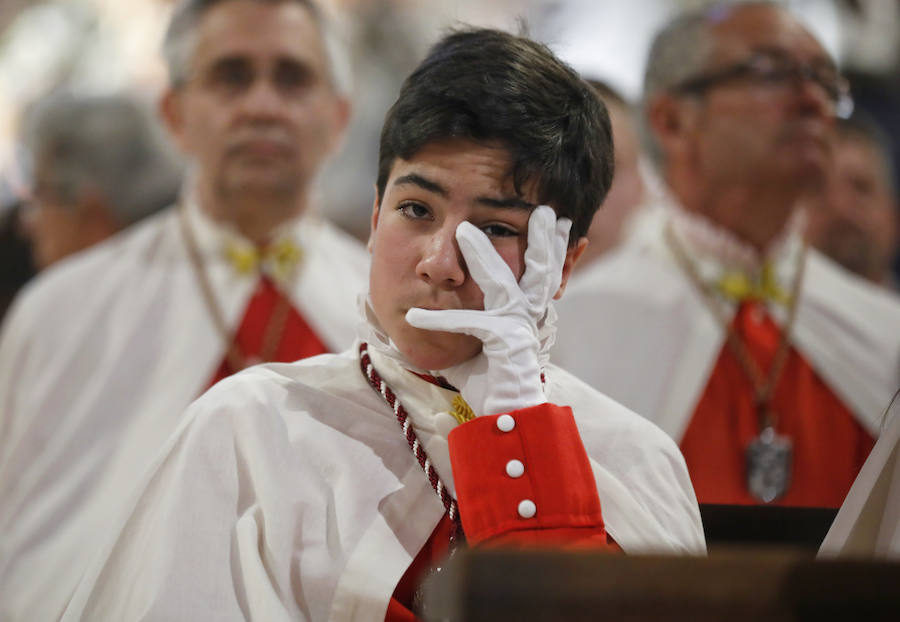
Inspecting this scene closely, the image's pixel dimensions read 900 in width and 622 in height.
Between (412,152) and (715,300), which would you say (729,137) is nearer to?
(715,300)

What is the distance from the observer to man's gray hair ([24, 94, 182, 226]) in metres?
4.62

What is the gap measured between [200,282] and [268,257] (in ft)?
0.65

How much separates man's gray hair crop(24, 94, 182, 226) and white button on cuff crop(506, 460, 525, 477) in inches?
126

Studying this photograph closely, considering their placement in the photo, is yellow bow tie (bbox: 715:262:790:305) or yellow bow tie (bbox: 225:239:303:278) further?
yellow bow tie (bbox: 225:239:303:278)

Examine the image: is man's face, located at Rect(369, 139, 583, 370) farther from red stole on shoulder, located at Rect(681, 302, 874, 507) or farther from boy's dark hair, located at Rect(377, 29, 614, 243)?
red stole on shoulder, located at Rect(681, 302, 874, 507)

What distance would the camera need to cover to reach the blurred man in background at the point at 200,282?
9.93 feet

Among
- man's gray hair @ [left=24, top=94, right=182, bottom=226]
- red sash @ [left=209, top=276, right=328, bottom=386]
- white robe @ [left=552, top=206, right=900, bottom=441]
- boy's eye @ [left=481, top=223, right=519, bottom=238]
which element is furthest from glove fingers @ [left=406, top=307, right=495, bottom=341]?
man's gray hair @ [left=24, top=94, right=182, bottom=226]

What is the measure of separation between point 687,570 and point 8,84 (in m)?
4.85

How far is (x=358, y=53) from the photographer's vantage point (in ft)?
16.7

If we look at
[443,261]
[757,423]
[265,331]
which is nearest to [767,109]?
[757,423]

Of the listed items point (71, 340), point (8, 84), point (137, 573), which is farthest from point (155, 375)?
point (8, 84)

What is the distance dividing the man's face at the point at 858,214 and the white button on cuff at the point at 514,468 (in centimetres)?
274

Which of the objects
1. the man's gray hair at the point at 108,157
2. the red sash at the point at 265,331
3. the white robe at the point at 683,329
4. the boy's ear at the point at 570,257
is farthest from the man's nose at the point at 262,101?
the boy's ear at the point at 570,257

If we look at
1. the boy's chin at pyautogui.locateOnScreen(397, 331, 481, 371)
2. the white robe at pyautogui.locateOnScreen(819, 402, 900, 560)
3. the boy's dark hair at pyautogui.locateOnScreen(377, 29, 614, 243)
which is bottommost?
the white robe at pyautogui.locateOnScreen(819, 402, 900, 560)
